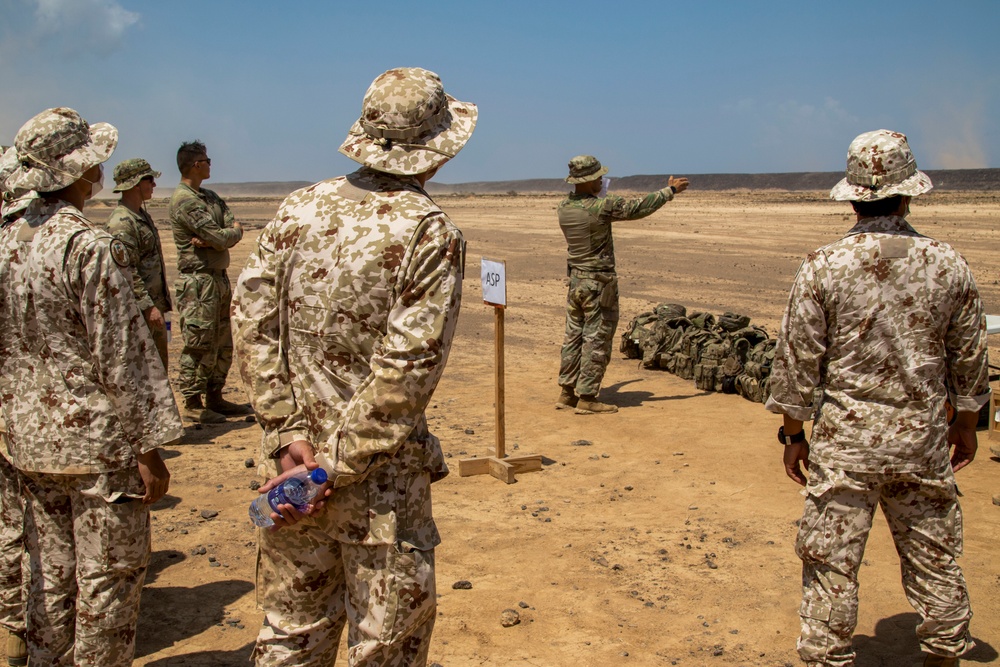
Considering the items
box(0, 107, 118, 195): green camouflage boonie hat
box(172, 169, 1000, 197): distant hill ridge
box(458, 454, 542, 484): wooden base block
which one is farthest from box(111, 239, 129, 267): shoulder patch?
box(172, 169, 1000, 197): distant hill ridge

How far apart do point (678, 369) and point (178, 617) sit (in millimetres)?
6853

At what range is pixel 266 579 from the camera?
299cm

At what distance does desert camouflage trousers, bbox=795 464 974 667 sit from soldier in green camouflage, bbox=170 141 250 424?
5.51 m

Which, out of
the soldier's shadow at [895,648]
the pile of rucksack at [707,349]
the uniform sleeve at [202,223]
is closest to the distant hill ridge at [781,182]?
the pile of rucksack at [707,349]

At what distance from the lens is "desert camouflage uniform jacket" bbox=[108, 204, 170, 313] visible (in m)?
7.45

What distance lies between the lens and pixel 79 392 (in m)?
3.38

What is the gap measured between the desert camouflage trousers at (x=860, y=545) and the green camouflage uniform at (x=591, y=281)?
5149 mm

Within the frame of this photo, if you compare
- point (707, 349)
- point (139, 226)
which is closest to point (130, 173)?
point (139, 226)

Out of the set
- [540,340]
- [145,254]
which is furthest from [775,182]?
[145,254]

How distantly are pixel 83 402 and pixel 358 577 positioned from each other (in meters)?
1.26

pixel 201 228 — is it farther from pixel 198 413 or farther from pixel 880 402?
pixel 880 402

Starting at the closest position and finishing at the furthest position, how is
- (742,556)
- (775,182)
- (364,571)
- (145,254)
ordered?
1. (364,571)
2. (742,556)
3. (145,254)
4. (775,182)

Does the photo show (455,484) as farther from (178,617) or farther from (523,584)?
(178,617)

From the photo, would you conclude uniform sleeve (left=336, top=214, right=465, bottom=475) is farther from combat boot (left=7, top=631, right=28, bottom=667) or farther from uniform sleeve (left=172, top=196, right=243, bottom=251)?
uniform sleeve (left=172, top=196, right=243, bottom=251)
